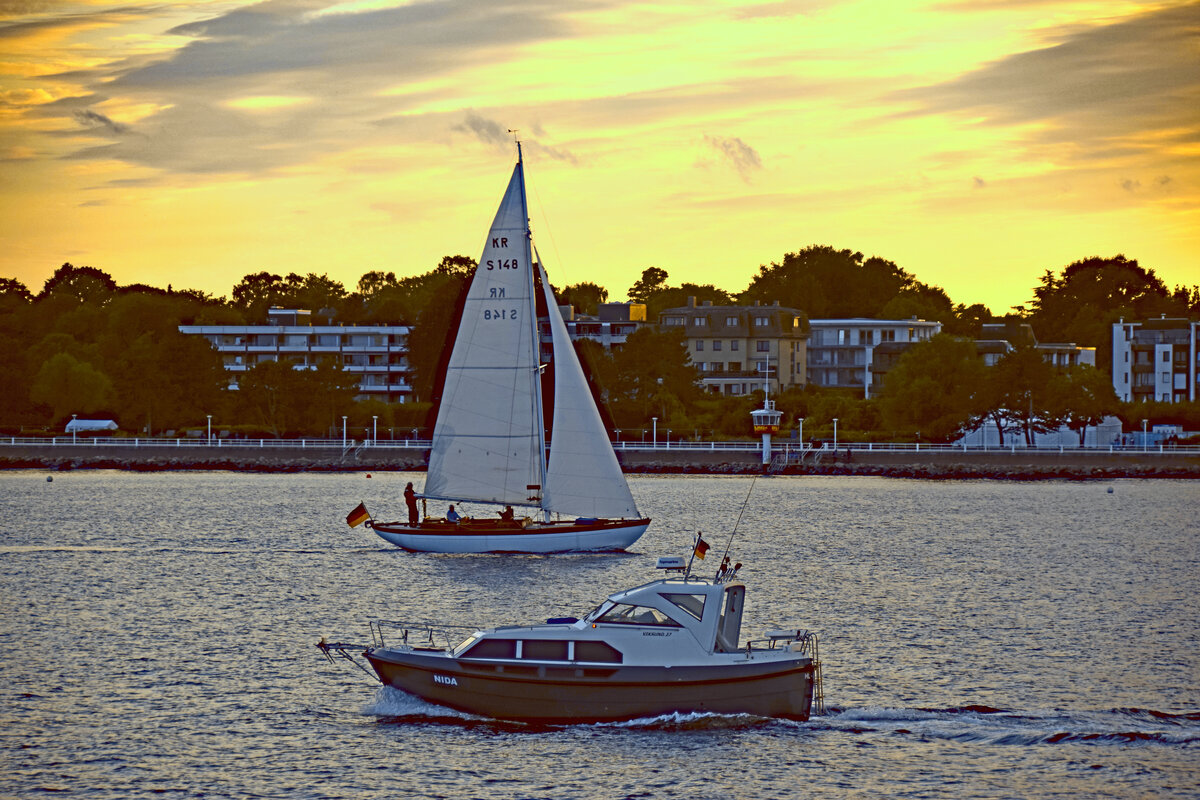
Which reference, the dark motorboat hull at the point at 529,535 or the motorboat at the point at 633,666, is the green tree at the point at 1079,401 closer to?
the dark motorboat hull at the point at 529,535

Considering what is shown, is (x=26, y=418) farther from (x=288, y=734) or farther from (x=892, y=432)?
(x=288, y=734)

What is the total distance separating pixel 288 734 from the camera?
3375cm

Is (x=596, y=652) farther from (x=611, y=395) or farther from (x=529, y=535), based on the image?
(x=611, y=395)

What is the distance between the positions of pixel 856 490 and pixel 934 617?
68821 millimetres

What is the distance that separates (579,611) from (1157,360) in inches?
6239

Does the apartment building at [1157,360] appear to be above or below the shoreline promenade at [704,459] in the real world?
above

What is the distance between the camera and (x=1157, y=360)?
189250mm

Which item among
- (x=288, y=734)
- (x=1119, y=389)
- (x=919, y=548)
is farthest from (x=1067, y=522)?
(x=1119, y=389)

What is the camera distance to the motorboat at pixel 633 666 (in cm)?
3219

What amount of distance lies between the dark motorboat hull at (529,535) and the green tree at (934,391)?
298 ft

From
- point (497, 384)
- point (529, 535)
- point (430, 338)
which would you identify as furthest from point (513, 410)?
point (430, 338)

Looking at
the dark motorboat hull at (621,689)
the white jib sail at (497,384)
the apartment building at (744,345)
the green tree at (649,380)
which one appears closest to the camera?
the dark motorboat hull at (621,689)

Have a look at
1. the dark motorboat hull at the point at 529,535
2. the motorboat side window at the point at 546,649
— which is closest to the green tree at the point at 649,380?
the dark motorboat hull at the point at 529,535

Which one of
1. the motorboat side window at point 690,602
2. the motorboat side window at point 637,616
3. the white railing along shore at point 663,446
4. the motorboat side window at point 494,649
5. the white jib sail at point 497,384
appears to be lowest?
the motorboat side window at point 494,649
